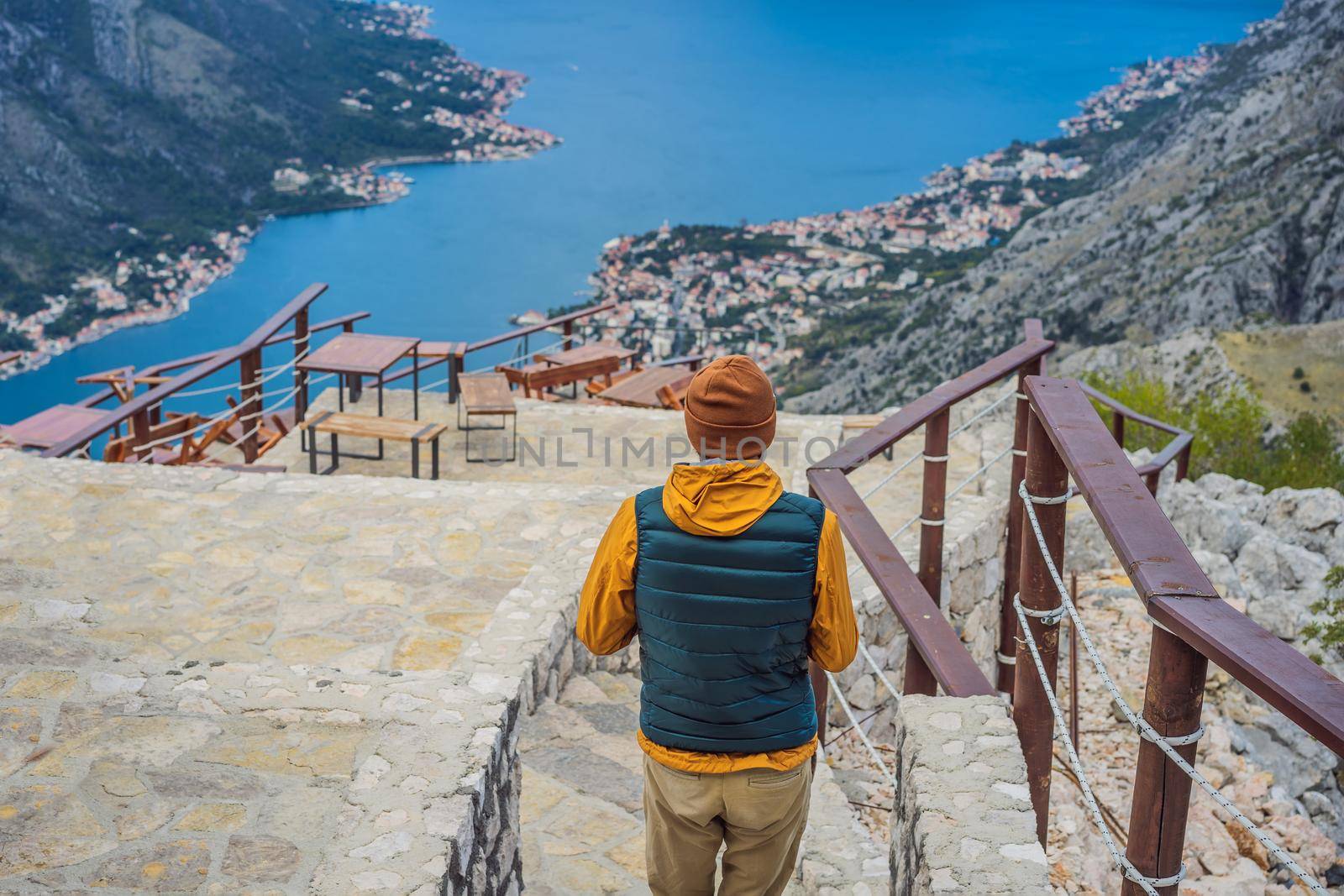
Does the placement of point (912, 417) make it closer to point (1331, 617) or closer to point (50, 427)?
point (1331, 617)

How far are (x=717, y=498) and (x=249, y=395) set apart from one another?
6694mm

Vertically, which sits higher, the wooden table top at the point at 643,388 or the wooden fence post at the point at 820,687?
the wooden table top at the point at 643,388

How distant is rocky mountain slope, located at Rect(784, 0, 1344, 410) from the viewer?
32406mm

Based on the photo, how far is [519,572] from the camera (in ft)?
14.5

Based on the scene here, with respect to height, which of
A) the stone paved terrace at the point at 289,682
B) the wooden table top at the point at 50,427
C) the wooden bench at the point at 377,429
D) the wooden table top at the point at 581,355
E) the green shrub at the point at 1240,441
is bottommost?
the green shrub at the point at 1240,441

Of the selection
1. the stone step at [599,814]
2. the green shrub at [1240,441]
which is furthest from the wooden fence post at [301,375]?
the green shrub at [1240,441]

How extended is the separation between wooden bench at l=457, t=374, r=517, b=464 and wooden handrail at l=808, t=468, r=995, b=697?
14.2 ft

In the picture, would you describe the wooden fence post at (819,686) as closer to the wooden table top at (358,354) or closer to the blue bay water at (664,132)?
the wooden table top at (358,354)

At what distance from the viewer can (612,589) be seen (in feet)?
6.55

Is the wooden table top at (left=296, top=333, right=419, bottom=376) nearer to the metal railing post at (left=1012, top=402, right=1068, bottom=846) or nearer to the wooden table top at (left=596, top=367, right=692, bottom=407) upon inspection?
the wooden table top at (left=596, top=367, right=692, bottom=407)

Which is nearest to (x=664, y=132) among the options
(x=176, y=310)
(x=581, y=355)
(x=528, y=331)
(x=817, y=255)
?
(x=817, y=255)

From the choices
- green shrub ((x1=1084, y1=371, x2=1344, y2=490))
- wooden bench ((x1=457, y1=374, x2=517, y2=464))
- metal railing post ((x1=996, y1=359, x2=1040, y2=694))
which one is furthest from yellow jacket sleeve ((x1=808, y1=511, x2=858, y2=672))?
green shrub ((x1=1084, y1=371, x2=1344, y2=490))

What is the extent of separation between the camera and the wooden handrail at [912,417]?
3051mm

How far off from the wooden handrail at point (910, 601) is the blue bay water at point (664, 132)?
40.0m
